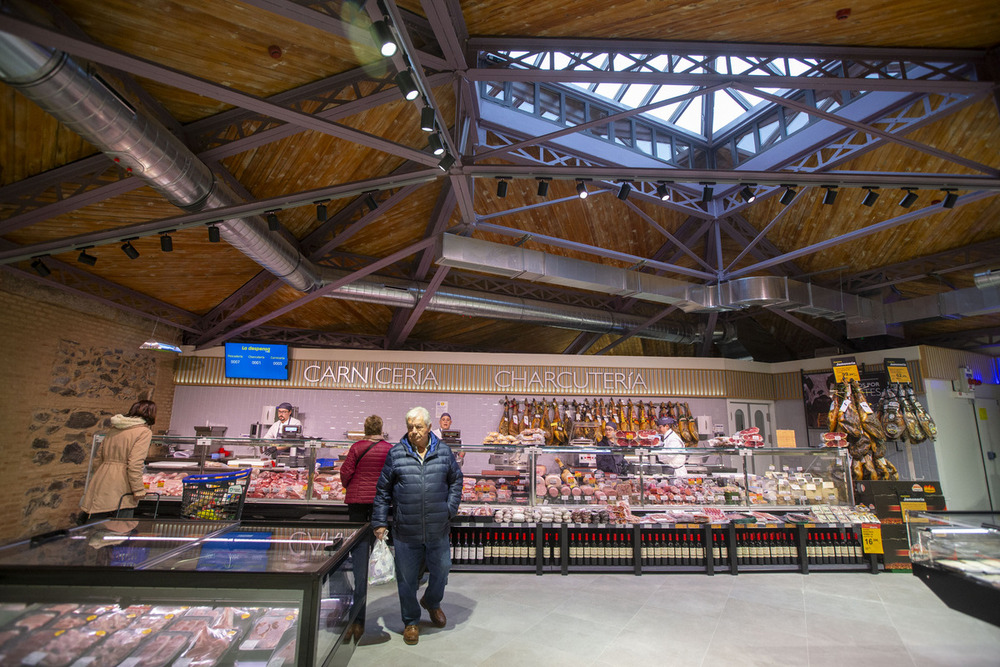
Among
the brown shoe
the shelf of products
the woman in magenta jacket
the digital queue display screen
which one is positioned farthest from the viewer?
the digital queue display screen

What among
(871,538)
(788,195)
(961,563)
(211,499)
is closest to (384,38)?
(211,499)

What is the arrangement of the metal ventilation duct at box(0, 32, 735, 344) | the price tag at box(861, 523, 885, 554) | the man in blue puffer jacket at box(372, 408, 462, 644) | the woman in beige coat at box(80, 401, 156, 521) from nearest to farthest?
the metal ventilation duct at box(0, 32, 735, 344) → the man in blue puffer jacket at box(372, 408, 462, 644) → the woman in beige coat at box(80, 401, 156, 521) → the price tag at box(861, 523, 885, 554)

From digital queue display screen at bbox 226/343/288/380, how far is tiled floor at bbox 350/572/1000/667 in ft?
23.4

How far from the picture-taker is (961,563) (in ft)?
9.53

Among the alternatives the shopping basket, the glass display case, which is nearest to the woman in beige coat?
the shopping basket

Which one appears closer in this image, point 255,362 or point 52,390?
point 52,390

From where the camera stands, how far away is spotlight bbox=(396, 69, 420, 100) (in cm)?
423

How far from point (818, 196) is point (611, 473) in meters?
6.71

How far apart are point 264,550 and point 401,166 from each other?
6.53 metres

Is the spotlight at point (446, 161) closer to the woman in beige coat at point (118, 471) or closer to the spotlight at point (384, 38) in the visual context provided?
the spotlight at point (384, 38)

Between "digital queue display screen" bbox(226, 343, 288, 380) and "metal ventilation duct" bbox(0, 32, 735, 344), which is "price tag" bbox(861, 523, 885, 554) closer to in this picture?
"metal ventilation duct" bbox(0, 32, 735, 344)

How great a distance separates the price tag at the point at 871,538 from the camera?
6.00 metres

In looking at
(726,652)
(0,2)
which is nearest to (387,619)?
(726,652)

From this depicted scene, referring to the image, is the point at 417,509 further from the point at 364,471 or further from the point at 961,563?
the point at 961,563
